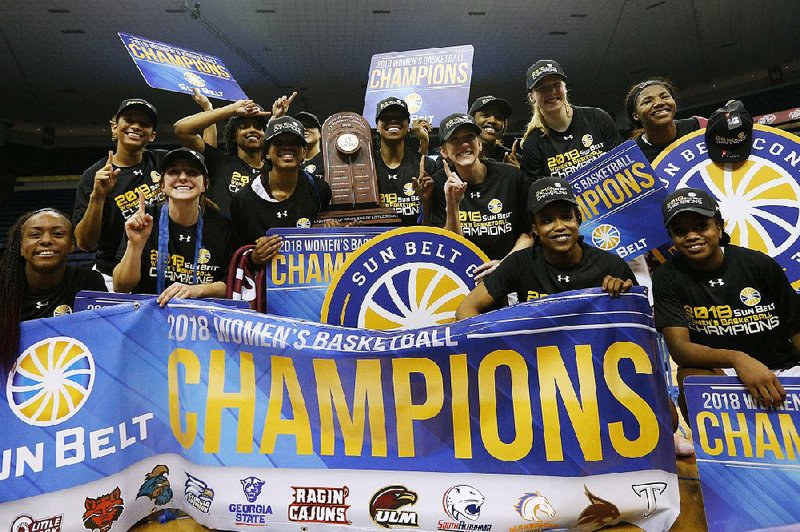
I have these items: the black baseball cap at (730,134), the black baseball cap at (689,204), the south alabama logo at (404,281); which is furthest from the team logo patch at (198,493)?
the black baseball cap at (730,134)

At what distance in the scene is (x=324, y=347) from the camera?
7.90 feet

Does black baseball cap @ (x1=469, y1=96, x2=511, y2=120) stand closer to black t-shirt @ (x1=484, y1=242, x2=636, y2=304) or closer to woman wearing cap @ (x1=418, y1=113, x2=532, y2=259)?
woman wearing cap @ (x1=418, y1=113, x2=532, y2=259)

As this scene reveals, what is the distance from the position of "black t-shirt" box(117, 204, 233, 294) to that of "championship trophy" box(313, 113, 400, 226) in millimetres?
651

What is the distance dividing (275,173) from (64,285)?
141 centimetres

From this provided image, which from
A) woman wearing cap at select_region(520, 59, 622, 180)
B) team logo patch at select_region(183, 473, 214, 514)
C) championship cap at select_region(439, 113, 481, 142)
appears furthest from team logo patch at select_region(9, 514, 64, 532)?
woman wearing cap at select_region(520, 59, 622, 180)

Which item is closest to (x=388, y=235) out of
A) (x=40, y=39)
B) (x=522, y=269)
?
(x=522, y=269)

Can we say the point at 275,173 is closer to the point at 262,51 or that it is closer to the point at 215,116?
the point at 215,116

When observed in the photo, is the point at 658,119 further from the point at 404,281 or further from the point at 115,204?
the point at 115,204

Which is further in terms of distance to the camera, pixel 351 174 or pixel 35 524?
pixel 351 174

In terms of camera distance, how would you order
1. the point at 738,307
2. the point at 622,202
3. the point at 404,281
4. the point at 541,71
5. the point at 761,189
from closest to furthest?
the point at 738,307 < the point at 404,281 < the point at 761,189 < the point at 622,202 < the point at 541,71

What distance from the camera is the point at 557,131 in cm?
411

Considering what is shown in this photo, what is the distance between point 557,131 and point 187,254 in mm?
2681

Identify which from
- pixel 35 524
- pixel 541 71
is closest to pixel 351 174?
pixel 541 71

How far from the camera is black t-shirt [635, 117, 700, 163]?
12.9ft
